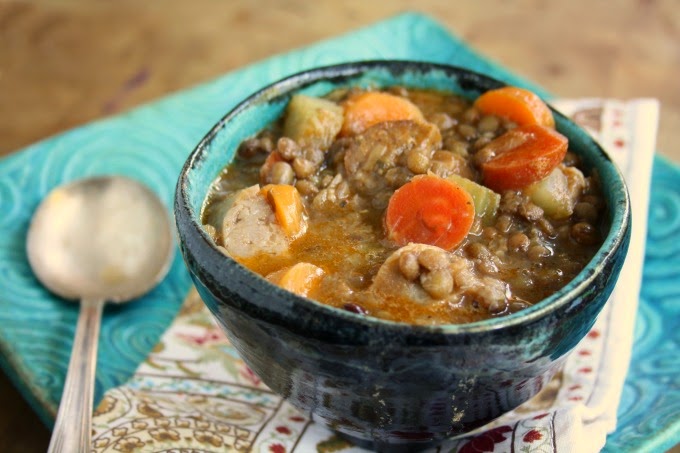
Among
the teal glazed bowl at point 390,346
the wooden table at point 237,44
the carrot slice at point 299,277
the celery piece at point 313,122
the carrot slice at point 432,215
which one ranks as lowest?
the teal glazed bowl at point 390,346

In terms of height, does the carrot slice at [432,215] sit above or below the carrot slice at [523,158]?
below

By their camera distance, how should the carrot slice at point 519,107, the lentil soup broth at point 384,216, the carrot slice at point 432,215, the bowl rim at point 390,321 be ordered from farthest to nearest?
the carrot slice at point 519,107 < the carrot slice at point 432,215 < the lentil soup broth at point 384,216 < the bowl rim at point 390,321

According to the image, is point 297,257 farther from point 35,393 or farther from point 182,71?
point 182,71

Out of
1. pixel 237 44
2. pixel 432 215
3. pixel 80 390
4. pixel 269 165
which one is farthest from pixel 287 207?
pixel 237 44

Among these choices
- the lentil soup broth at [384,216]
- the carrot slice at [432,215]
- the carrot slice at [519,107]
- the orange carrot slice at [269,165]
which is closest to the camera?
the lentil soup broth at [384,216]

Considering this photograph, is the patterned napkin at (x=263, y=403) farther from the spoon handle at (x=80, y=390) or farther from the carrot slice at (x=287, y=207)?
the carrot slice at (x=287, y=207)

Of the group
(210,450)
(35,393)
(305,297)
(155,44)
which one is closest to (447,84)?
(305,297)

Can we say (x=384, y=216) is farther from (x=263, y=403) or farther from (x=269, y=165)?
(x=263, y=403)

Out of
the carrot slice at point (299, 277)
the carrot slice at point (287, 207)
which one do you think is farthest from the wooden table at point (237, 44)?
the carrot slice at point (299, 277)
